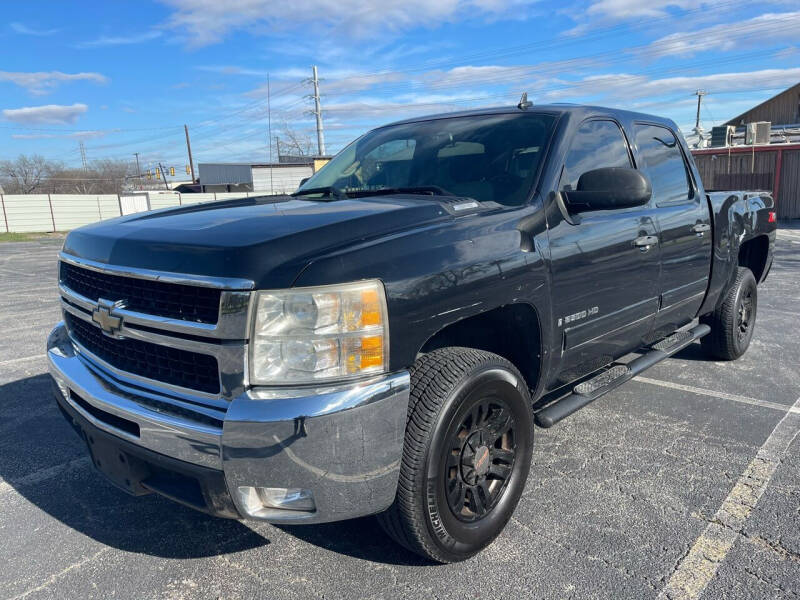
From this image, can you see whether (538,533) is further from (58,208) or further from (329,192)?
(58,208)

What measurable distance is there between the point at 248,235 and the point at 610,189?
1.70 m

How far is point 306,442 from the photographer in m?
1.97

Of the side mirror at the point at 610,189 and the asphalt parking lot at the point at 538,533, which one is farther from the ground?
the side mirror at the point at 610,189

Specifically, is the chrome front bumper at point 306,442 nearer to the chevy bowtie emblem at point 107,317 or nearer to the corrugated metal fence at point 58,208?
the chevy bowtie emblem at point 107,317

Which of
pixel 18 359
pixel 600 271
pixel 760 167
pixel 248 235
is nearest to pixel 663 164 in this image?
pixel 600 271

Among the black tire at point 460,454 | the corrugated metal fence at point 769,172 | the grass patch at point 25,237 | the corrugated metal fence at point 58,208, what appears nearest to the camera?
the black tire at point 460,454

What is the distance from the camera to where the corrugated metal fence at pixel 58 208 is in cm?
3100

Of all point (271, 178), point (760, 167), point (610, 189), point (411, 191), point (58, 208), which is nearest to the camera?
point (610, 189)

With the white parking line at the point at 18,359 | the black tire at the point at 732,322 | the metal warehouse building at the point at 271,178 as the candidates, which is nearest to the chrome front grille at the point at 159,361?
the white parking line at the point at 18,359

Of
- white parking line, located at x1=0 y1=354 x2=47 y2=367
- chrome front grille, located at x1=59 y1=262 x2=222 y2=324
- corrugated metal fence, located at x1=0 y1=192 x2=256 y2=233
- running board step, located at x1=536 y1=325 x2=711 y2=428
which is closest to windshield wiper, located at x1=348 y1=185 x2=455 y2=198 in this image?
running board step, located at x1=536 y1=325 x2=711 y2=428

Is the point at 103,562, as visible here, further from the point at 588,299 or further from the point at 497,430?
the point at 588,299

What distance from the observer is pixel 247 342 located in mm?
1998

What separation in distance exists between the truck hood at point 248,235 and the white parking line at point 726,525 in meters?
1.72

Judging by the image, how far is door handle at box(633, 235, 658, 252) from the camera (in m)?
3.45
